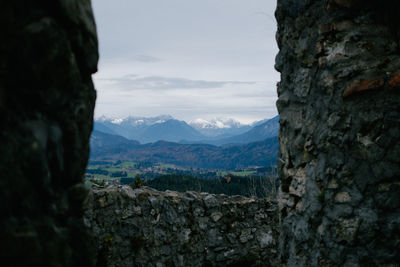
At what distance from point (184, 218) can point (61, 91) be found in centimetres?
509

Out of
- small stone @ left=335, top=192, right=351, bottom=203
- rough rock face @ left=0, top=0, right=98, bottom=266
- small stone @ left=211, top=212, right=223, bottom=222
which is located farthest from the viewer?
small stone @ left=211, top=212, right=223, bottom=222

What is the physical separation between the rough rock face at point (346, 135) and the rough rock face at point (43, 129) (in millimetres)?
3285

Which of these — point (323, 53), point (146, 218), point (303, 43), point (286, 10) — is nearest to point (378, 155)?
point (323, 53)

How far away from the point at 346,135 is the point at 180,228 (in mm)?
4065

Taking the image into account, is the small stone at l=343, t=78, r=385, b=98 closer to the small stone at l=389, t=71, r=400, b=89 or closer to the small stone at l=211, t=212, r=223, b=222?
the small stone at l=389, t=71, r=400, b=89

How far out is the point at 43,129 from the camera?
2.26 metres

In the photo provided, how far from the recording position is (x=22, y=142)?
209cm

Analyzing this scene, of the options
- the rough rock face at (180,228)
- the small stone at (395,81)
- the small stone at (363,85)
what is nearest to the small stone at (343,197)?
the small stone at (363,85)

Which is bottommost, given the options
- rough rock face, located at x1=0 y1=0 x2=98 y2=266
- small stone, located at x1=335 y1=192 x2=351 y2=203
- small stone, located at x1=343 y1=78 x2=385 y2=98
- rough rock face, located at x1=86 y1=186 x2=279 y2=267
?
rough rock face, located at x1=86 y1=186 x2=279 y2=267

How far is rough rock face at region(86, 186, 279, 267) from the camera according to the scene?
19.8 ft

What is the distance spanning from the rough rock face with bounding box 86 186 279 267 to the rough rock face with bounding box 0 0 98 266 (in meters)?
3.12

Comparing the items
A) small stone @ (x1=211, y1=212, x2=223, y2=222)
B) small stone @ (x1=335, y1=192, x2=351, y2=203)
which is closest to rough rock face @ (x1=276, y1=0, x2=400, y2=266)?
small stone @ (x1=335, y1=192, x2=351, y2=203)

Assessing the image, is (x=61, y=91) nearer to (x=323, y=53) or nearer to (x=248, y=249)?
(x=323, y=53)

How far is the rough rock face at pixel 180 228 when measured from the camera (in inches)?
238
